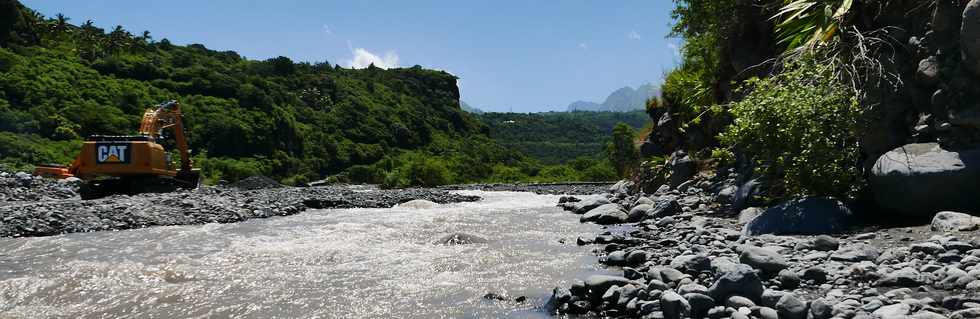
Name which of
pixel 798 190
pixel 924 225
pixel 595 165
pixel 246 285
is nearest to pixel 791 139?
pixel 798 190

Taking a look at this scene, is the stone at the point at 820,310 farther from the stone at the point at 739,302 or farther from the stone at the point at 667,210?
the stone at the point at 667,210

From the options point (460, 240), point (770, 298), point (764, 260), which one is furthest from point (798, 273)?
point (460, 240)

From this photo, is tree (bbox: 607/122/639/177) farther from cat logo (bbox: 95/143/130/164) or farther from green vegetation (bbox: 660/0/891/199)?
green vegetation (bbox: 660/0/891/199)

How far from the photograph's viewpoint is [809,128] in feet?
33.2

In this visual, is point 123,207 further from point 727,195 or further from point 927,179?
point 927,179

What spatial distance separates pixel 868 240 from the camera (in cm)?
817

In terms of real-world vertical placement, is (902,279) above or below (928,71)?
below

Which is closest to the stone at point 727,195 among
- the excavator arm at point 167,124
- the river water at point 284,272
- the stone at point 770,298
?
the river water at point 284,272

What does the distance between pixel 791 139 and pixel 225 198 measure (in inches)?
669

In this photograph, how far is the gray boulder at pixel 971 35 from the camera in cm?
815

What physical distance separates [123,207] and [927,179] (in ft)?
57.5

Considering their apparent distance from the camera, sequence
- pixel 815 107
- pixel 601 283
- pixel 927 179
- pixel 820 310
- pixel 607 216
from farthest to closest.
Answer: pixel 607 216 < pixel 815 107 < pixel 927 179 < pixel 601 283 < pixel 820 310

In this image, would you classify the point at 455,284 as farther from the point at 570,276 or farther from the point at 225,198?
the point at 225,198

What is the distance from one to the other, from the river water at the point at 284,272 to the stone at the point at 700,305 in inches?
62.3
